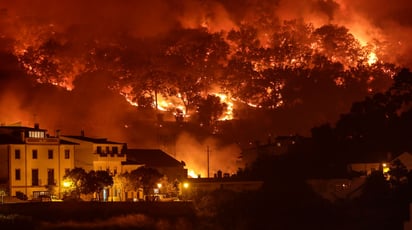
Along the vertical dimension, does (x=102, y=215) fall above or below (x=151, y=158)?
below

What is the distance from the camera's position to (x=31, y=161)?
71.2 meters

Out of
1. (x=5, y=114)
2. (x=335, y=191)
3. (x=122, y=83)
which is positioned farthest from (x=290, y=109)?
(x=335, y=191)

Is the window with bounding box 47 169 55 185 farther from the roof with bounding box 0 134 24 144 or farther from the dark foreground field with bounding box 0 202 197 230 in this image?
the dark foreground field with bounding box 0 202 197 230

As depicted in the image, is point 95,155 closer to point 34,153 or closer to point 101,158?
point 101,158

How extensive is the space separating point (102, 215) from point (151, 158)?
71.0 ft

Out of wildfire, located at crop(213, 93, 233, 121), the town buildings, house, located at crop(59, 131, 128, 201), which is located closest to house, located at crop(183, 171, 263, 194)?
house, located at crop(59, 131, 128, 201)

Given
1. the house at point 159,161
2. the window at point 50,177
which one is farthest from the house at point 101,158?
the window at point 50,177

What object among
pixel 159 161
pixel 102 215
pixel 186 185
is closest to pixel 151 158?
pixel 159 161

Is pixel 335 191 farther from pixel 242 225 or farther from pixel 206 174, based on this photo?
pixel 206 174

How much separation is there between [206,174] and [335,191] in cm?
1994

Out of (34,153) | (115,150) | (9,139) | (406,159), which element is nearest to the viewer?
(406,159)

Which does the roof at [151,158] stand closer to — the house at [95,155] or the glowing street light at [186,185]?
the house at [95,155]

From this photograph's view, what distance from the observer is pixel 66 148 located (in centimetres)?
7388

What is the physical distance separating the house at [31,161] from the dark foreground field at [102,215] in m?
9.14
